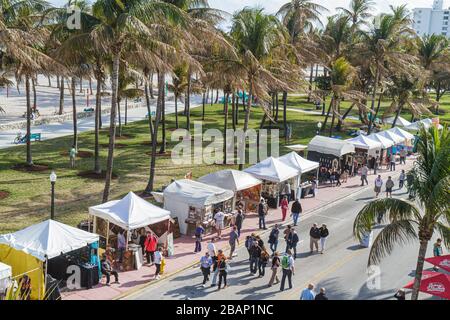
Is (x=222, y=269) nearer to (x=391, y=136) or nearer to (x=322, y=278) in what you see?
(x=322, y=278)

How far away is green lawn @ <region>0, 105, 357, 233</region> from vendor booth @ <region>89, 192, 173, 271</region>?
3.24 m

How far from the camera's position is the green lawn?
24.1 m

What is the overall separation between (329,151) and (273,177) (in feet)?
28.7

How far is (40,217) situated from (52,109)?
1609 inches

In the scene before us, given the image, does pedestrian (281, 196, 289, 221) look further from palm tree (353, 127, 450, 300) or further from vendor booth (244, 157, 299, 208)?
palm tree (353, 127, 450, 300)

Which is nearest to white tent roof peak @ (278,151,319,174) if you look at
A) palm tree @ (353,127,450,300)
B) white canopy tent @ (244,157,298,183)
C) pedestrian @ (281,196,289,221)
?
white canopy tent @ (244,157,298,183)

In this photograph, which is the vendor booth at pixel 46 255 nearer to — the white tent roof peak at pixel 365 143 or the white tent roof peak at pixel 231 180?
the white tent roof peak at pixel 231 180

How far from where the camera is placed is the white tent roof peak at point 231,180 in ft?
82.0

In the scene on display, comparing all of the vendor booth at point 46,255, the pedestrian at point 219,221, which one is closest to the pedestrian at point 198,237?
the pedestrian at point 219,221

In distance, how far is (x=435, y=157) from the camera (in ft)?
43.0

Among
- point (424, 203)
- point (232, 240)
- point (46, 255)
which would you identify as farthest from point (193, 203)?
point (424, 203)

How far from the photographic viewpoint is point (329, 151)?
113 feet

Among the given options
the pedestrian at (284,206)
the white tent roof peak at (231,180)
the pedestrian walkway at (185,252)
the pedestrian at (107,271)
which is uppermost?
the white tent roof peak at (231,180)

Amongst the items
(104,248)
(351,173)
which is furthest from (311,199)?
(104,248)
